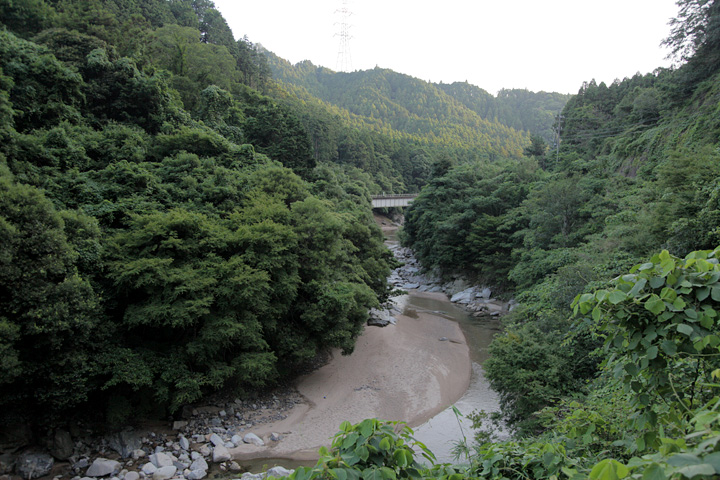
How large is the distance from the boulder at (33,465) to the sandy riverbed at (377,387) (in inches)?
204

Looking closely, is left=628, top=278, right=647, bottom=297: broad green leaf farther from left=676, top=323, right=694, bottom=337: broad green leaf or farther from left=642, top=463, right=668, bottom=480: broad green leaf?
left=642, top=463, right=668, bottom=480: broad green leaf

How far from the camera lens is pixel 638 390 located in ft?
9.35

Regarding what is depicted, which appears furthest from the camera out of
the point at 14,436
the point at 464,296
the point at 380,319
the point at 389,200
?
the point at 389,200

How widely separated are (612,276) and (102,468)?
1763 cm

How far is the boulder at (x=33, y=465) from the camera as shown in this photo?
1059cm

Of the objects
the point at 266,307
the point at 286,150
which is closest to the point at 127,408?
the point at 266,307

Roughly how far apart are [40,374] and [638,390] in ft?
45.7

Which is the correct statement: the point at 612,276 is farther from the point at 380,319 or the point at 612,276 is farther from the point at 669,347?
the point at 380,319

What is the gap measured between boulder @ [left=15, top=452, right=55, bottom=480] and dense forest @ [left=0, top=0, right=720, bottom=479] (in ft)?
3.38

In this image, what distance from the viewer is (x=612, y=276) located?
13219mm

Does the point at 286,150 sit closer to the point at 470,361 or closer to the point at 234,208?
the point at 234,208

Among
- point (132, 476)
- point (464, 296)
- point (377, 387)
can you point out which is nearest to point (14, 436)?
point (132, 476)

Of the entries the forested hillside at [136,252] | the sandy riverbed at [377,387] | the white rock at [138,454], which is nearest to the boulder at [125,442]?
the white rock at [138,454]

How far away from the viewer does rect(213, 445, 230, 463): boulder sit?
476 inches
